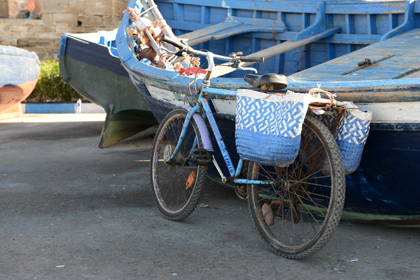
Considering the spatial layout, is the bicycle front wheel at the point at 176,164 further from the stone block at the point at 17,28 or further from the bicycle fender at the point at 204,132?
the stone block at the point at 17,28

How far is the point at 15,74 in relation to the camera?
Result: 1055 cm

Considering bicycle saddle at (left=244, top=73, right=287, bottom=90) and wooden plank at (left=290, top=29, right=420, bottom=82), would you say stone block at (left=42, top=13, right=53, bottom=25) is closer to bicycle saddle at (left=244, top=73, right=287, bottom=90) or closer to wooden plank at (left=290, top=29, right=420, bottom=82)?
wooden plank at (left=290, top=29, right=420, bottom=82)

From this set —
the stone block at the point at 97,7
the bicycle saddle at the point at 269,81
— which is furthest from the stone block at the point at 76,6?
the bicycle saddle at the point at 269,81

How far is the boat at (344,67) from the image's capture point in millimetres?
3631

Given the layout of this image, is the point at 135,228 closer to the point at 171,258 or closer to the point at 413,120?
the point at 171,258

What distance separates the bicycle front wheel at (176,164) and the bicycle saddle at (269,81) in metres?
0.68

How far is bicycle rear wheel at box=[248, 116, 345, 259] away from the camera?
3500 millimetres

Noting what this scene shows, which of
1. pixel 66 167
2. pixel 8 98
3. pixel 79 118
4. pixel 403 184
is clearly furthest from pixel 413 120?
pixel 79 118

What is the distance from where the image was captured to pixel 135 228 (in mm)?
4414

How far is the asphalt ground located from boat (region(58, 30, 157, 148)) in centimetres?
205

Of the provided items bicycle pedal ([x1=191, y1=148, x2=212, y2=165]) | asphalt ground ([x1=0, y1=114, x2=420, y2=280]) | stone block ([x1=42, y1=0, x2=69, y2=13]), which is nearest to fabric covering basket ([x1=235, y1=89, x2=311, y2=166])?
bicycle pedal ([x1=191, y1=148, x2=212, y2=165])

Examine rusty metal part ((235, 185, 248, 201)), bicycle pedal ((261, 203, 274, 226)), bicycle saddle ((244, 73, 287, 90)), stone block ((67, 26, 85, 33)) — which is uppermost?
stone block ((67, 26, 85, 33))

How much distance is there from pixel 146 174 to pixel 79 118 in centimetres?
623

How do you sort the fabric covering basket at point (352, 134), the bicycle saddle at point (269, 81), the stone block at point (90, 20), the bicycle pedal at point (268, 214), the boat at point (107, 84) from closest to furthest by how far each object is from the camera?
the fabric covering basket at point (352, 134)
the bicycle saddle at point (269, 81)
the bicycle pedal at point (268, 214)
the boat at point (107, 84)
the stone block at point (90, 20)
